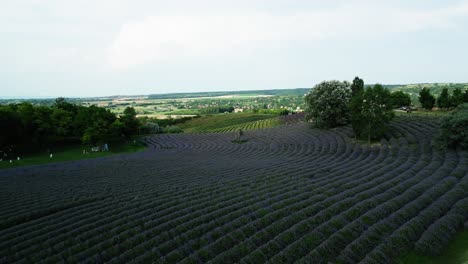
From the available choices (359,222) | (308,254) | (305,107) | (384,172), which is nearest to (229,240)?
(308,254)

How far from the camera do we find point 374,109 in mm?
28875

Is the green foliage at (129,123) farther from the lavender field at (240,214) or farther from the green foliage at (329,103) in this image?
the green foliage at (329,103)

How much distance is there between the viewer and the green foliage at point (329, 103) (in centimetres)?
3950

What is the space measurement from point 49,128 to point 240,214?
3959cm

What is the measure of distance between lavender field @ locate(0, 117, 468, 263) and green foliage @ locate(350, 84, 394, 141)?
8.39 m

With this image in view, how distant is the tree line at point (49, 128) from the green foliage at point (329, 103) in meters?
30.1

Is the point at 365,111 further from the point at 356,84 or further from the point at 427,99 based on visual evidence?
the point at 427,99

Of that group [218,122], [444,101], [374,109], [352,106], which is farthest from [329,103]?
[218,122]

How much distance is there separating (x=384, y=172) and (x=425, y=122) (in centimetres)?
2156

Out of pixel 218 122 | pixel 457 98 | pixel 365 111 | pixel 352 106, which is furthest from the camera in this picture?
pixel 218 122

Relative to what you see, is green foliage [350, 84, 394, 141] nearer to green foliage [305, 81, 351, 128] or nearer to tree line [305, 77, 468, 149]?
tree line [305, 77, 468, 149]

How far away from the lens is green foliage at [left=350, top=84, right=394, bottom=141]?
2872cm

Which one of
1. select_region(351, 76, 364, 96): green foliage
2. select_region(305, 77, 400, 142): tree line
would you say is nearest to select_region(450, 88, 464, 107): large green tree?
select_region(305, 77, 400, 142): tree line

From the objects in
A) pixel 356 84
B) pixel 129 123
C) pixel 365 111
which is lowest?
pixel 129 123
